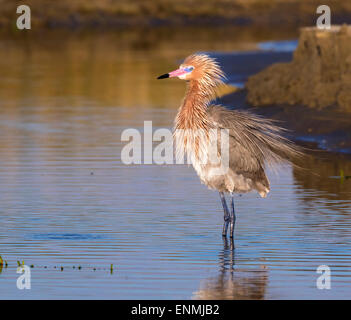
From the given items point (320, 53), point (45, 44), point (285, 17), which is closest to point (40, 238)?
point (320, 53)

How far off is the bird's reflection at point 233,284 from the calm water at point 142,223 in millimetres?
12

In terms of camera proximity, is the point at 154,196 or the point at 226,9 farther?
the point at 226,9

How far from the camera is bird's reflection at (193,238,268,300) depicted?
10125 mm

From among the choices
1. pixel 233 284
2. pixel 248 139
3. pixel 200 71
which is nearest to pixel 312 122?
pixel 200 71

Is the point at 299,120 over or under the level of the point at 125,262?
over

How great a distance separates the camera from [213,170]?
12.7m

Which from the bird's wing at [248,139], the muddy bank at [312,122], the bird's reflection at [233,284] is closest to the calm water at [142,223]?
the bird's reflection at [233,284]

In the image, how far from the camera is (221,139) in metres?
12.7

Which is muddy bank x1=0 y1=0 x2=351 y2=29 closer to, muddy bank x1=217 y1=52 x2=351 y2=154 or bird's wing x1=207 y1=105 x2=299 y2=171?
muddy bank x1=217 y1=52 x2=351 y2=154

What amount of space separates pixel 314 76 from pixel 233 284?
12550mm

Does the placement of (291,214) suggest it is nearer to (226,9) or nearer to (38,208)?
(38,208)

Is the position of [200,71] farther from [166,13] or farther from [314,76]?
[166,13]
